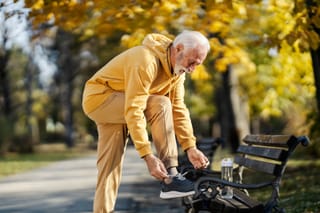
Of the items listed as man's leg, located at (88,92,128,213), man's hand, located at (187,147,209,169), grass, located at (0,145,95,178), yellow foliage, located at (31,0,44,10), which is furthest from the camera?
grass, located at (0,145,95,178)

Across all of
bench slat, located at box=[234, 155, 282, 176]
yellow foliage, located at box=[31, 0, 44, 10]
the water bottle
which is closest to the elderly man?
the water bottle

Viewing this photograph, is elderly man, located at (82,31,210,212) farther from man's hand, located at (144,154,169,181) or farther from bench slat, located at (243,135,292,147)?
bench slat, located at (243,135,292,147)

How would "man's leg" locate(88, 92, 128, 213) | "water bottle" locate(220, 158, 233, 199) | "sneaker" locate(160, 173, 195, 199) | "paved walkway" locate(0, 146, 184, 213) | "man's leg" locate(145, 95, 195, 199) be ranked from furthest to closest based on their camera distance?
1. "paved walkway" locate(0, 146, 184, 213)
2. "water bottle" locate(220, 158, 233, 199)
3. "man's leg" locate(88, 92, 128, 213)
4. "man's leg" locate(145, 95, 195, 199)
5. "sneaker" locate(160, 173, 195, 199)

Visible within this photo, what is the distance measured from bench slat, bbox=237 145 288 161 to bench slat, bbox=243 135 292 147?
0.05 metres

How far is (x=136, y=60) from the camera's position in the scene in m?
4.38

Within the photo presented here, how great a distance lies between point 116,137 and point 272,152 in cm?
125

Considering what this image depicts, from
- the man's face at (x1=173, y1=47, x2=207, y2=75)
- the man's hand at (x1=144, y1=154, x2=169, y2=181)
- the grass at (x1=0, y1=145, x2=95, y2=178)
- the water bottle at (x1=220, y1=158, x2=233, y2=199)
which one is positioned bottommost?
the grass at (x1=0, y1=145, x2=95, y2=178)

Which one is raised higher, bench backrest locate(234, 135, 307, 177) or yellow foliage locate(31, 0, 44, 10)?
yellow foliage locate(31, 0, 44, 10)

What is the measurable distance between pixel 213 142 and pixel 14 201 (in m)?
3.05

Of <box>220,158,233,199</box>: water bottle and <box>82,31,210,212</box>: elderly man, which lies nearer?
<box>82,31,210,212</box>: elderly man

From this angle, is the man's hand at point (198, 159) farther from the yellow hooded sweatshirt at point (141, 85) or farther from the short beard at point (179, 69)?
the short beard at point (179, 69)

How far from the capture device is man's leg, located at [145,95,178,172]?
4.55 meters

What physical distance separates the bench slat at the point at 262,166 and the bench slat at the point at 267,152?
2.4 inches

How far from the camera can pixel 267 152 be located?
5254mm
